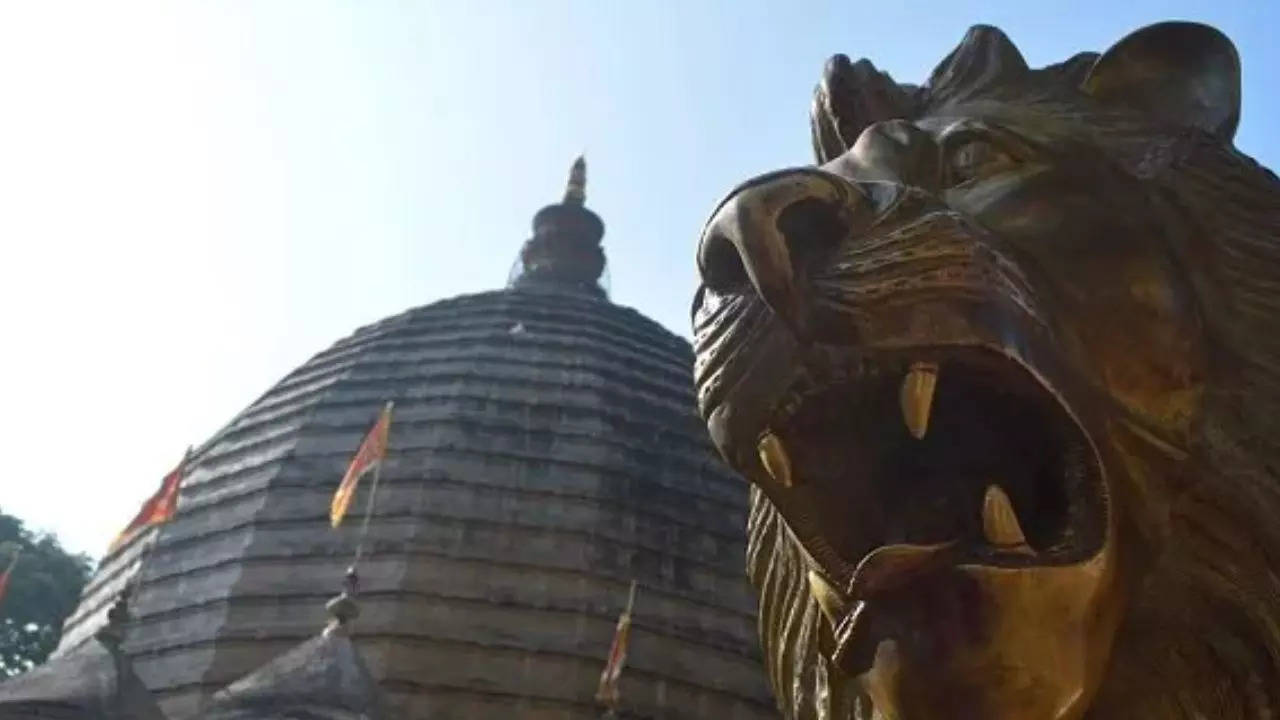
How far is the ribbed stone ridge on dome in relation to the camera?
49.1 ft

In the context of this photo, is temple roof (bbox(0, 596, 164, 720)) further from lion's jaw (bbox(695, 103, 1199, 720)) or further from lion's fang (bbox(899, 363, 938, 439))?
lion's fang (bbox(899, 363, 938, 439))

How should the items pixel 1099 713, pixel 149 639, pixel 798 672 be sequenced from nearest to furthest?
pixel 1099 713 → pixel 798 672 → pixel 149 639

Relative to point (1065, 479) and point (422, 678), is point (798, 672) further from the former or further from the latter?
point (422, 678)

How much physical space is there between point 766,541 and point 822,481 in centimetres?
36

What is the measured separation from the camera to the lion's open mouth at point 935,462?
1.29 m

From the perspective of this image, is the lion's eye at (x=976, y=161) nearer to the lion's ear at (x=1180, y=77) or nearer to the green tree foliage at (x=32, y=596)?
the lion's ear at (x=1180, y=77)

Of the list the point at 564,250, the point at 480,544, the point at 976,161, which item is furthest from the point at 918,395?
the point at 564,250

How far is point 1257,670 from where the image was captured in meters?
1.34

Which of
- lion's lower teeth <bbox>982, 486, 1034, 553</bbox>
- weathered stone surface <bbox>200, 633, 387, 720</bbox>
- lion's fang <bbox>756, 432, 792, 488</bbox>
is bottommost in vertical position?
lion's lower teeth <bbox>982, 486, 1034, 553</bbox>

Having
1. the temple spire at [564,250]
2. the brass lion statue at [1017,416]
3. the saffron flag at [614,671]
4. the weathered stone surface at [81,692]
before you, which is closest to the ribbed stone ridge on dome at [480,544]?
the saffron flag at [614,671]

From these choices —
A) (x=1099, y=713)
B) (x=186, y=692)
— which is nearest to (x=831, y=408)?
(x=1099, y=713)

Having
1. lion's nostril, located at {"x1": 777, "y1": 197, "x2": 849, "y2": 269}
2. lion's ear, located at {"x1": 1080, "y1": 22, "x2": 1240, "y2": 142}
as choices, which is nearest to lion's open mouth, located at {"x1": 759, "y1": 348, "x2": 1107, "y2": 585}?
lion's nostril, located at {"x1": 777, "y1": 197, "x2": 849, "y2": 269}

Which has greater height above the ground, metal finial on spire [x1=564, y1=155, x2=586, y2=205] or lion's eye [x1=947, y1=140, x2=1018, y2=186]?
metal finial on spire [x1=564, y1=155, x2=586, y2=205]

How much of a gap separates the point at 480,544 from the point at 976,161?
1466 centimetres
